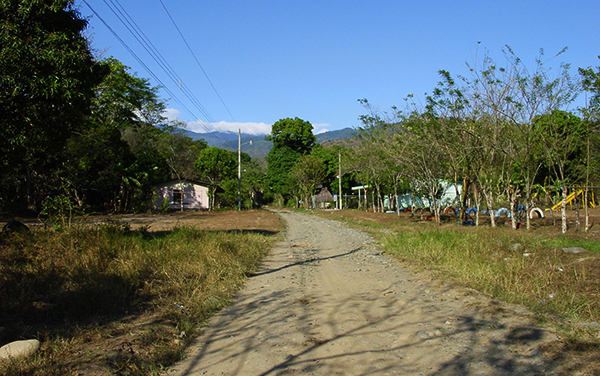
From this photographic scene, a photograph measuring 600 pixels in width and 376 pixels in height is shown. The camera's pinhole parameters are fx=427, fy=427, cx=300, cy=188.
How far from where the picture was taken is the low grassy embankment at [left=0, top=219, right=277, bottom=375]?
4.52m

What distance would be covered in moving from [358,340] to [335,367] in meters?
0.79

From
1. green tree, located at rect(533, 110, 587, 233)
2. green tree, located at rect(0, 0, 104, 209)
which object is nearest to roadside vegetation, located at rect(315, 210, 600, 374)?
green tree, located at rect(533, 110, 587, 233)

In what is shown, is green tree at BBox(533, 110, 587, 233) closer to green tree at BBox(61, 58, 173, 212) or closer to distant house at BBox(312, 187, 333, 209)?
green tree at BBox(61, 58, 173, 212)

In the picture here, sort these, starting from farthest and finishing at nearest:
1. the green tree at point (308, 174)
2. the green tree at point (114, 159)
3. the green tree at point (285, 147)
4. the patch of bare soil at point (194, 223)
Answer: the green tree at point (285, 147) < the green tree at point (308, 174) < the green tree at point (114, 159) < the patch of bare soil at point (194, 223)

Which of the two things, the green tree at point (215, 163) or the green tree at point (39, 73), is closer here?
the green tree at point (39, 73)

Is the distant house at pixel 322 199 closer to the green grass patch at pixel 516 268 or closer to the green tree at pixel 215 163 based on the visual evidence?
the green tree at pixel 215 163

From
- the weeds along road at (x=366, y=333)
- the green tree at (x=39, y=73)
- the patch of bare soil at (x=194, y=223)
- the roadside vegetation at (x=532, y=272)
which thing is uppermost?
the green tree at (x=39, y=73)

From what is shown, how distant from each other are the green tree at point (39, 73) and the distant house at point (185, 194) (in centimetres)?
3180

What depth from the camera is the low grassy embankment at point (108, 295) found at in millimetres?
4516

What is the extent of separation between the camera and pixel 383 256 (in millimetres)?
11594

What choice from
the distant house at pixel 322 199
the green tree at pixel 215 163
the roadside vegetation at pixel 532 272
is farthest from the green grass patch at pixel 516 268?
the green tree at pixel 215 163

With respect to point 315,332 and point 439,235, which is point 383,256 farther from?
point 315,332

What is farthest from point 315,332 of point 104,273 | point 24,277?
point 24,277

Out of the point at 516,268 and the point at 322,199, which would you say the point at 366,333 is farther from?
the point at 322,199
